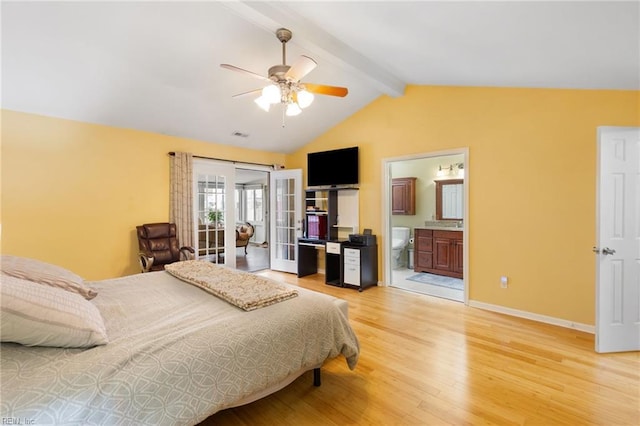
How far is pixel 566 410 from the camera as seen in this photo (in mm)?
1912

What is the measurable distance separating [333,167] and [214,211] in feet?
7.44

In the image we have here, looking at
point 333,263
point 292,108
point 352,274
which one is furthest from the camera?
point 333,263

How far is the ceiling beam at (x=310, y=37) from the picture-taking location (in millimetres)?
2375

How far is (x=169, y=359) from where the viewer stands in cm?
132

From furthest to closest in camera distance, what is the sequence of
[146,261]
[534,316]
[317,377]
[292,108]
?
1. [146,261]
2. [534,316]
3. [292,108]
4. [317,377]

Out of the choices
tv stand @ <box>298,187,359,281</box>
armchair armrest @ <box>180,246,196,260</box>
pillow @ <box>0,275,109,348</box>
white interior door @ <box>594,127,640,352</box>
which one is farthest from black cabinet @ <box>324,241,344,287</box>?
pillow @ <box>0,275,109,348</box>

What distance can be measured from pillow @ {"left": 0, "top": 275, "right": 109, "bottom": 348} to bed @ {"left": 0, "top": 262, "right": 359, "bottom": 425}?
23 mm

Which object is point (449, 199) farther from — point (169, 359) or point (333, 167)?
point (169, 359)

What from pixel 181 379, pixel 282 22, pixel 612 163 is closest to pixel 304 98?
pixel 282 22

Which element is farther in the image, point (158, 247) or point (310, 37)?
point (158, 247)

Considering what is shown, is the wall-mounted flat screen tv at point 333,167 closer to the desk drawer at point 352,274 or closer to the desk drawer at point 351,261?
the desk drawer at point 351,261

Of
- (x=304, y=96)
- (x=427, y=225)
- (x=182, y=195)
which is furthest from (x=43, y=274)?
(x=427, y=225)

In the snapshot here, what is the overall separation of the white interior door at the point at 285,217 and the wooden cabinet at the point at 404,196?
1969 millimetres

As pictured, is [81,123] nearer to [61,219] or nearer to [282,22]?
[61,219]
